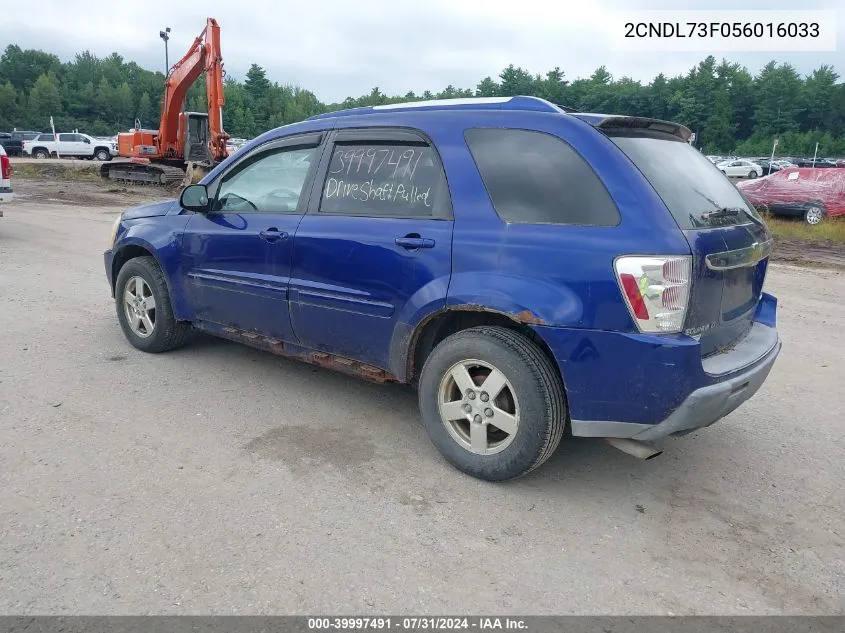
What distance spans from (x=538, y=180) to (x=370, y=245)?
39.3 inches

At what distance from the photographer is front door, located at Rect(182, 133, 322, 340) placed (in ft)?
14.3

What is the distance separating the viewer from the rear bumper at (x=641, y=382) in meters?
3.01

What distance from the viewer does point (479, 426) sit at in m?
3.49

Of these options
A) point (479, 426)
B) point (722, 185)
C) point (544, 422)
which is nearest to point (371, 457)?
point (479, 426)

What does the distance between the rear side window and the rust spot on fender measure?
0.46 metres

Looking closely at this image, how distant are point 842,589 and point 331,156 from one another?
3.41 meters

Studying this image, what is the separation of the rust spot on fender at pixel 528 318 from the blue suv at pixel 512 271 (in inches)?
0.4

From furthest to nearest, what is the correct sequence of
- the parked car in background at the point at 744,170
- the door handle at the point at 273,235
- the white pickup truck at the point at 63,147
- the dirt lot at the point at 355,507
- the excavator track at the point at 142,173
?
the parked car in background at the point at 744,170 < the white pickup truck at the point at 63,147 < the excavator track at the point at 142,173 < the door handle at the point at 273,235 < the dirt lot at the point at 355,507

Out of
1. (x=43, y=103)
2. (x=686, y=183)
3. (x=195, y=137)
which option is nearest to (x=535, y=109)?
(x=686, y=183)

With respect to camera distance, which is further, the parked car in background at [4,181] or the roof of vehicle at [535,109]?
the parked car in background at [4,181]

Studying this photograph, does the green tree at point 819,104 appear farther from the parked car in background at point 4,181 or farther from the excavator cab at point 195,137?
the parked car in background at point 4,181

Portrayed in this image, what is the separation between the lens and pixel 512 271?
332 cm

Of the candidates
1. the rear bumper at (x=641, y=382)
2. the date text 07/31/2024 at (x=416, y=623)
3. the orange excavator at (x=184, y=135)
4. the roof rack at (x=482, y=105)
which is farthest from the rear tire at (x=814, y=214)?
the date text 07/31/2024 at (x=416, y=623)

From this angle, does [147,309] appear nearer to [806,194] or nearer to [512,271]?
[512,271]
